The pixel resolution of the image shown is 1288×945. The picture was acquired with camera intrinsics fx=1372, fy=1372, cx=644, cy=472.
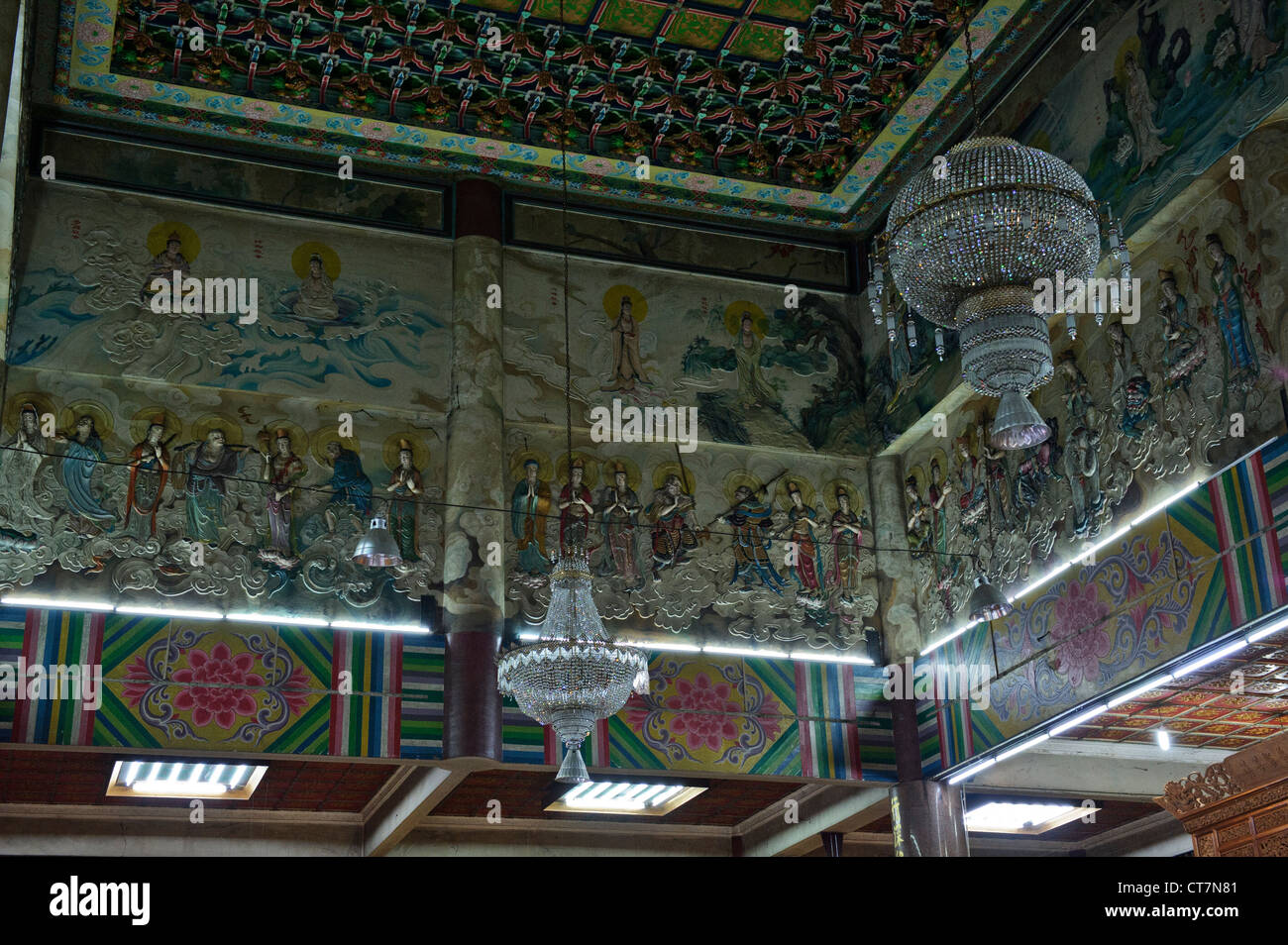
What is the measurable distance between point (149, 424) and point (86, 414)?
18.2 inches

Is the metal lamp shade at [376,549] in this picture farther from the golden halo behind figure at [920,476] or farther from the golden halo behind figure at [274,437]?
the golden halo behind figure at [920,476]

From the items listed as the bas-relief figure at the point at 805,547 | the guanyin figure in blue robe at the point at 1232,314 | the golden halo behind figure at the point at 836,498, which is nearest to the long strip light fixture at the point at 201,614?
the bas-relief figure at the point at 805,547

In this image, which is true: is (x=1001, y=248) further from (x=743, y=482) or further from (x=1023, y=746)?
(x=743, y=482)

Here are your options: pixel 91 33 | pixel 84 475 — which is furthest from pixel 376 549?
pixel 91 33

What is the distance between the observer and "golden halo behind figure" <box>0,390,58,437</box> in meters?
10.4

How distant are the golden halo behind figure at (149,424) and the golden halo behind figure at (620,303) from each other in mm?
3866

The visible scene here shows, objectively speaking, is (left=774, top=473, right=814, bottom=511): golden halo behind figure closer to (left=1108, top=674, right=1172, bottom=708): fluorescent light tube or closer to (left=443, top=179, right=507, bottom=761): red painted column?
(left=443, top=179, right=507, bottom=761): red painted column

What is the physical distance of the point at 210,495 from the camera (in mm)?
10781

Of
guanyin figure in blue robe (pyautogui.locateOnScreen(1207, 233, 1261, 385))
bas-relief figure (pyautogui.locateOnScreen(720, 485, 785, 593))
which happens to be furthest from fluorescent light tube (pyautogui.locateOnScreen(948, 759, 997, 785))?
guanyin figure in blue robe (pyautogui.locateOnScreen(1207, 233, 1261, 385))

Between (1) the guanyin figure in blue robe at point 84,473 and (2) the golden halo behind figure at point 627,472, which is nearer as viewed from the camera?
(1) the guanyin figure in blue robe at point 84,473

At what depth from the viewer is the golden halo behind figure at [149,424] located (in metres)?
10.8
